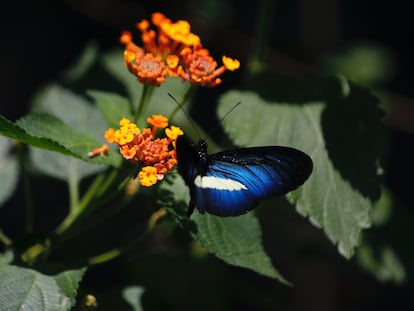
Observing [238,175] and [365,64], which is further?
[365,64]

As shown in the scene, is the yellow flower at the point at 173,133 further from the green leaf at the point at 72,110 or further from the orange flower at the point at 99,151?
the green leaf at the point at 72,110

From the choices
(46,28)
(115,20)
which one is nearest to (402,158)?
(115,20)

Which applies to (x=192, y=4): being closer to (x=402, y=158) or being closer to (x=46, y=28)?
(x=46, y=28)

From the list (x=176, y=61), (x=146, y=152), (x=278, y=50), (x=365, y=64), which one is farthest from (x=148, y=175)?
(x=365, y=64)

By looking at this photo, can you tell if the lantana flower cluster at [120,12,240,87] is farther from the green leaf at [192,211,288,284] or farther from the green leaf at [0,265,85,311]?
the green leaf at [0,265,85,311]

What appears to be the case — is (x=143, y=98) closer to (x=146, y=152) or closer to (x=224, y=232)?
(x=146, y=152)

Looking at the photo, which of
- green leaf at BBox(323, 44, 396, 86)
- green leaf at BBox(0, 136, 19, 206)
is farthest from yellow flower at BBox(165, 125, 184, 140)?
green leaf at BBox(323, 44, 396, 86)
